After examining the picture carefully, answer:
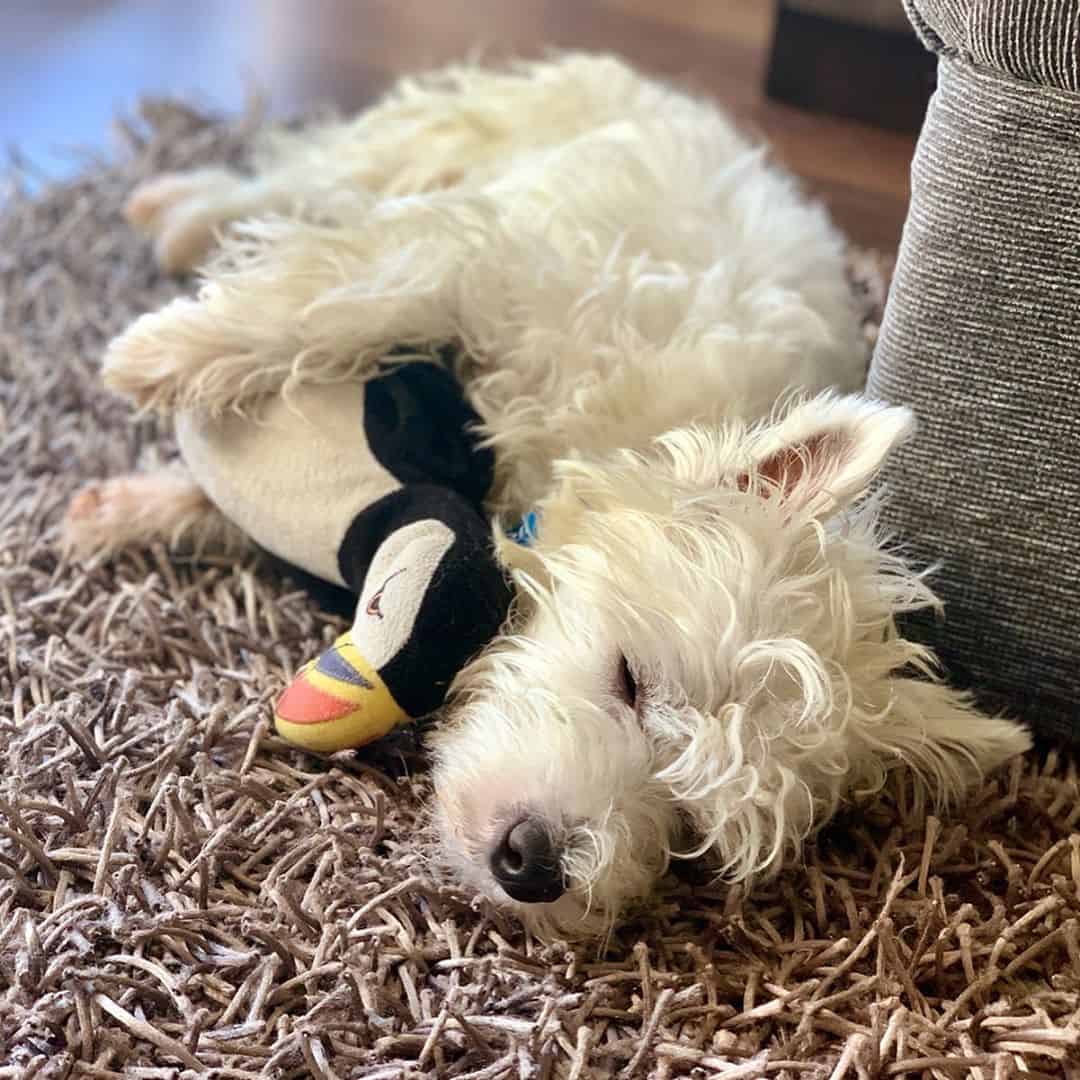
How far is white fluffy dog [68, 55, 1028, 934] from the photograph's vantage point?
3.85 ft

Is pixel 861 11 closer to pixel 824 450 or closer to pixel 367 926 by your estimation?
pixel 824 450

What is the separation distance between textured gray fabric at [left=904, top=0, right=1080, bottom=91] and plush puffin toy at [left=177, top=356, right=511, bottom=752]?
0.65 m

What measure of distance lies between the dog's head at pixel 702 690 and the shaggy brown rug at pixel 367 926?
0.21 feet

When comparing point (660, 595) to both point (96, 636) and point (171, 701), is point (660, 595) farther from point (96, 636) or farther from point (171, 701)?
point (96, 636)

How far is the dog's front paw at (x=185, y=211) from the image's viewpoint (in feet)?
7.19

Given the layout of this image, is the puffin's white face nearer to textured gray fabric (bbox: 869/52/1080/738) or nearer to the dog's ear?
the dog's ear

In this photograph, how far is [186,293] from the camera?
7.19 feet

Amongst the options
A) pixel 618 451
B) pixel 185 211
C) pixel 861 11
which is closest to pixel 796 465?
pixel 618 451

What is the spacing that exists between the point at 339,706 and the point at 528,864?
0.85 ft

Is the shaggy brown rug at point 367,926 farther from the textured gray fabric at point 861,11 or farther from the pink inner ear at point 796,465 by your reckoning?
the textured gray fabric at point 861,11

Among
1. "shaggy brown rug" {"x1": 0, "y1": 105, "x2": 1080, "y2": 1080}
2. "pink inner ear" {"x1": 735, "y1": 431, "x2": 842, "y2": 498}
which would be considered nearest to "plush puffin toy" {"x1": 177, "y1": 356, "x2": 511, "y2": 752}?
"shaggy brown rug" {"x1": 0, "y1": 105, "x2": 1080, "y2": 1080}

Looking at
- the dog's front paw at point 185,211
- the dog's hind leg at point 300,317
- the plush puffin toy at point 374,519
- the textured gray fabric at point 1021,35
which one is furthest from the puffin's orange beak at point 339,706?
the dog's front paw at point 185,211

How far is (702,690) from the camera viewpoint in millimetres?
1184

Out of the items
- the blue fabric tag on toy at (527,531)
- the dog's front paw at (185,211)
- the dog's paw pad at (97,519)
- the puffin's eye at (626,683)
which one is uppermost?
the dog's front paw at (185,211)
